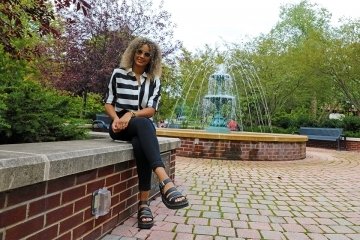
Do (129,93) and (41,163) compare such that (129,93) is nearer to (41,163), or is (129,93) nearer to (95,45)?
(41,163)

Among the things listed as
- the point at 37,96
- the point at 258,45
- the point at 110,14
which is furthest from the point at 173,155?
the point at 258,45

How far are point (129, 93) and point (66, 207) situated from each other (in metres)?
1.55

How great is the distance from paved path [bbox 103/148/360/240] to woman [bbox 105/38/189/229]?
341mm

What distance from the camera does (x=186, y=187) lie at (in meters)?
5.27

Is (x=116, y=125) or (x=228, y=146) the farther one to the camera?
(x=228, y=146)

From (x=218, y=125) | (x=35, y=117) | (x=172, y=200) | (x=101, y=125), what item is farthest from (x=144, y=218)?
(x=218, y=125)

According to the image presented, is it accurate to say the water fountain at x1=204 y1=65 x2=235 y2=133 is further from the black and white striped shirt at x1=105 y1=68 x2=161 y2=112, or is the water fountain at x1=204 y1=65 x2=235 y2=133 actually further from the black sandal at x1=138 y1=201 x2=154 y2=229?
the black sandal at x1=138 y1=201 x2=154 y2=229

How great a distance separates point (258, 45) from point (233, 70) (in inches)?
93.5

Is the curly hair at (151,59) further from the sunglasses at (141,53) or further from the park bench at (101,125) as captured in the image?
the park bench at (101,125)

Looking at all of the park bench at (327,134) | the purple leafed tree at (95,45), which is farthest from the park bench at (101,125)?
the park bench at (327,134)

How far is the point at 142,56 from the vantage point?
145 inches

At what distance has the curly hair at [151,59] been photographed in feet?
12.3

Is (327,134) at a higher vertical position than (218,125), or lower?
lower

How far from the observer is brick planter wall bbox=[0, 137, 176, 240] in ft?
5.87
